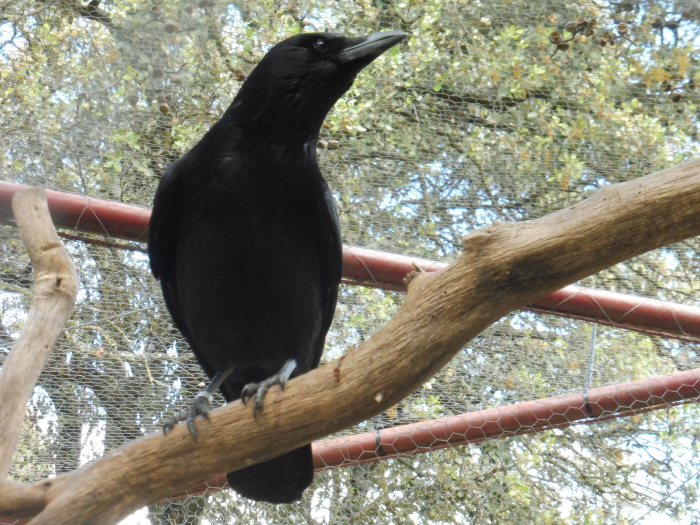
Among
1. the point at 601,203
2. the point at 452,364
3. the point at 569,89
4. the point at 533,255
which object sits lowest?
the point at 452,364

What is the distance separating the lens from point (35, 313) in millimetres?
2070

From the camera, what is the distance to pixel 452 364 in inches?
121

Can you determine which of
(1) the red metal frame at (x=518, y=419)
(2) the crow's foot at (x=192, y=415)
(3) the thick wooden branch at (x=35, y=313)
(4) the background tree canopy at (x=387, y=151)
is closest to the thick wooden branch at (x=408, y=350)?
(2) the crow's foot at (x=192, y=415)

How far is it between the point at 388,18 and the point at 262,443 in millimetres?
1968

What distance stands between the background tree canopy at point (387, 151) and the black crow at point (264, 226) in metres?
0.71

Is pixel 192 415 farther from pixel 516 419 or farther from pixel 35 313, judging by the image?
pixel 516 419

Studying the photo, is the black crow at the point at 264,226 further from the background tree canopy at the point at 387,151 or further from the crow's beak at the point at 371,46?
the background tree canopy at the point at 387,151

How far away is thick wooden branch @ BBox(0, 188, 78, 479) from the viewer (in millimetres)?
1918

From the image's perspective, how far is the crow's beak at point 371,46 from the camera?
6.89 feet

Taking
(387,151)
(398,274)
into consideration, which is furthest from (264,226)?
(387,151)

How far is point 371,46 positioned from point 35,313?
1303 mm

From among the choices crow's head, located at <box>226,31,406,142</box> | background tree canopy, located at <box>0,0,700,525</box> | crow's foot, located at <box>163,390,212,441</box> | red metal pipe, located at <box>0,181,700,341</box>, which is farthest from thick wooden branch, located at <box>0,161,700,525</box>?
background tree canopy, located at <box>0,0,700,525</box>

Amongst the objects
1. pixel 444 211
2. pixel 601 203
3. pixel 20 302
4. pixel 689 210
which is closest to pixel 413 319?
pixel 601 203

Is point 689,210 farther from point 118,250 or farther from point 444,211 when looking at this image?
point 118,250
